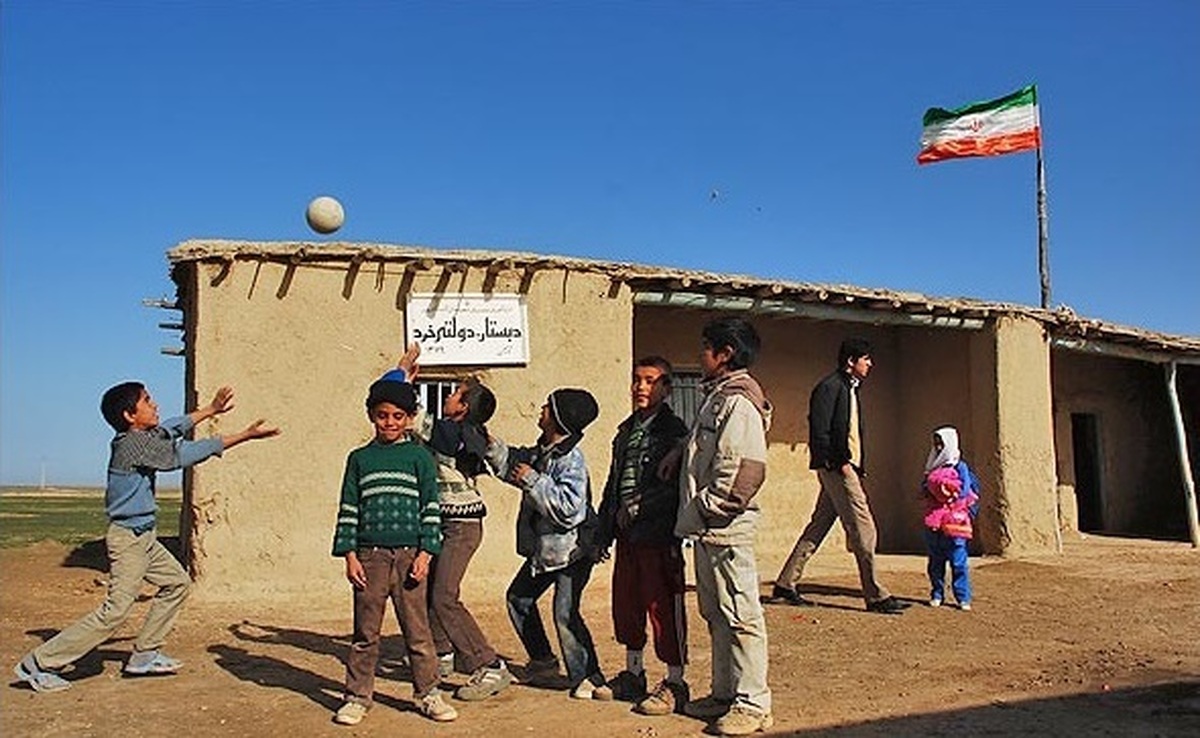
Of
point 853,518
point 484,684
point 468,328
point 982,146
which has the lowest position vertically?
point 484,684

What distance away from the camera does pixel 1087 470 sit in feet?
50.3

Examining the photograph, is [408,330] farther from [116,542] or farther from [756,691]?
[756,691]

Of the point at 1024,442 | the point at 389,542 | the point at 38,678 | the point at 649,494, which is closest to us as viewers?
the point at 389,542

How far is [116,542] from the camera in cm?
552

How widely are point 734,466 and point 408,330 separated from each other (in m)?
4.78

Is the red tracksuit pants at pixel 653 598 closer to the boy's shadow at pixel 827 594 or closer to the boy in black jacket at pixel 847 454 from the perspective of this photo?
the boy in black jacket at pixel 847 454

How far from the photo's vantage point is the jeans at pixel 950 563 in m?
7.91

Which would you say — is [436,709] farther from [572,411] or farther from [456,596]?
[572,411]

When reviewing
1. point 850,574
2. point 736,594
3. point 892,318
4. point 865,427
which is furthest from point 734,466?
point 865,427

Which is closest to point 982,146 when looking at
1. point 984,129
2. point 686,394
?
point 984,129

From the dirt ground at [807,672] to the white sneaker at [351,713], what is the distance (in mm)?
45

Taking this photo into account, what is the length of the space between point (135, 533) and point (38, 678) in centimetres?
85

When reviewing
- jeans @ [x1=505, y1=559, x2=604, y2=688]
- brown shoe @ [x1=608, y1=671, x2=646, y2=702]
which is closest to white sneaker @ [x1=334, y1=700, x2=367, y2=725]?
jeans @ [x1=505, y1=559, x2=604, y2=688]

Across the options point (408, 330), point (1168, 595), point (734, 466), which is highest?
point (408, 330)
